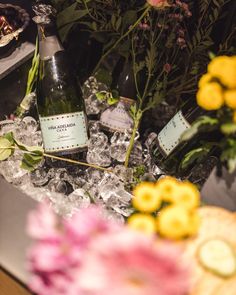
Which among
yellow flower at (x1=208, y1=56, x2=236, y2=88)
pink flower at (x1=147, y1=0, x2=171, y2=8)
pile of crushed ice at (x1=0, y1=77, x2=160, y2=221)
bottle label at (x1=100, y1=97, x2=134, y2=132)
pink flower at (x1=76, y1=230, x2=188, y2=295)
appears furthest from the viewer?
→ bottle label at (x1=100, y1=97, x2=134, y2=132)

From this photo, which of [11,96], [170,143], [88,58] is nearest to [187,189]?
[170,143]

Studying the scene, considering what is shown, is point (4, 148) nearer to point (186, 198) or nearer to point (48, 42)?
point (48, 42)

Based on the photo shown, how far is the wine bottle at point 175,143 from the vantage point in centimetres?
88

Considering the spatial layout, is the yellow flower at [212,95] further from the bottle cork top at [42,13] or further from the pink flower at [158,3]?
the bottle cork top at [42,13]

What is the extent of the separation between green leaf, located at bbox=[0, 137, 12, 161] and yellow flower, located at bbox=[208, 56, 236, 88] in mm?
565

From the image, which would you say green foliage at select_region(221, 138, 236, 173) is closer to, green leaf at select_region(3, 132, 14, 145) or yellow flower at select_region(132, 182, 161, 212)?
yellow flower at select_region(132, 182, 161, 212)

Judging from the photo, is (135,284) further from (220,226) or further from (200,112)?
(200,112)

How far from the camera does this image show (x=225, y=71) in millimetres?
558

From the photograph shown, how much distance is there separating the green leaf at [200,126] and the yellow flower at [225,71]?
3.4 inches

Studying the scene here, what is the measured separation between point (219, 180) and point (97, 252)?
37 cm

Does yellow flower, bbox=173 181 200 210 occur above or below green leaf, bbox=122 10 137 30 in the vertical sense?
below

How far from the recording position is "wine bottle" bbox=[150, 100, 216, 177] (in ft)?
2.89

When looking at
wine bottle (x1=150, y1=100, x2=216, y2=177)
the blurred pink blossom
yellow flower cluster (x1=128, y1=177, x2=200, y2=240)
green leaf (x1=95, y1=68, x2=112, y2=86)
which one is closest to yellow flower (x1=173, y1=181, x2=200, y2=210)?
yellow flower cluster (x1=128, y1=177, x2=200, y2=240)

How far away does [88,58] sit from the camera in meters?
1.24
